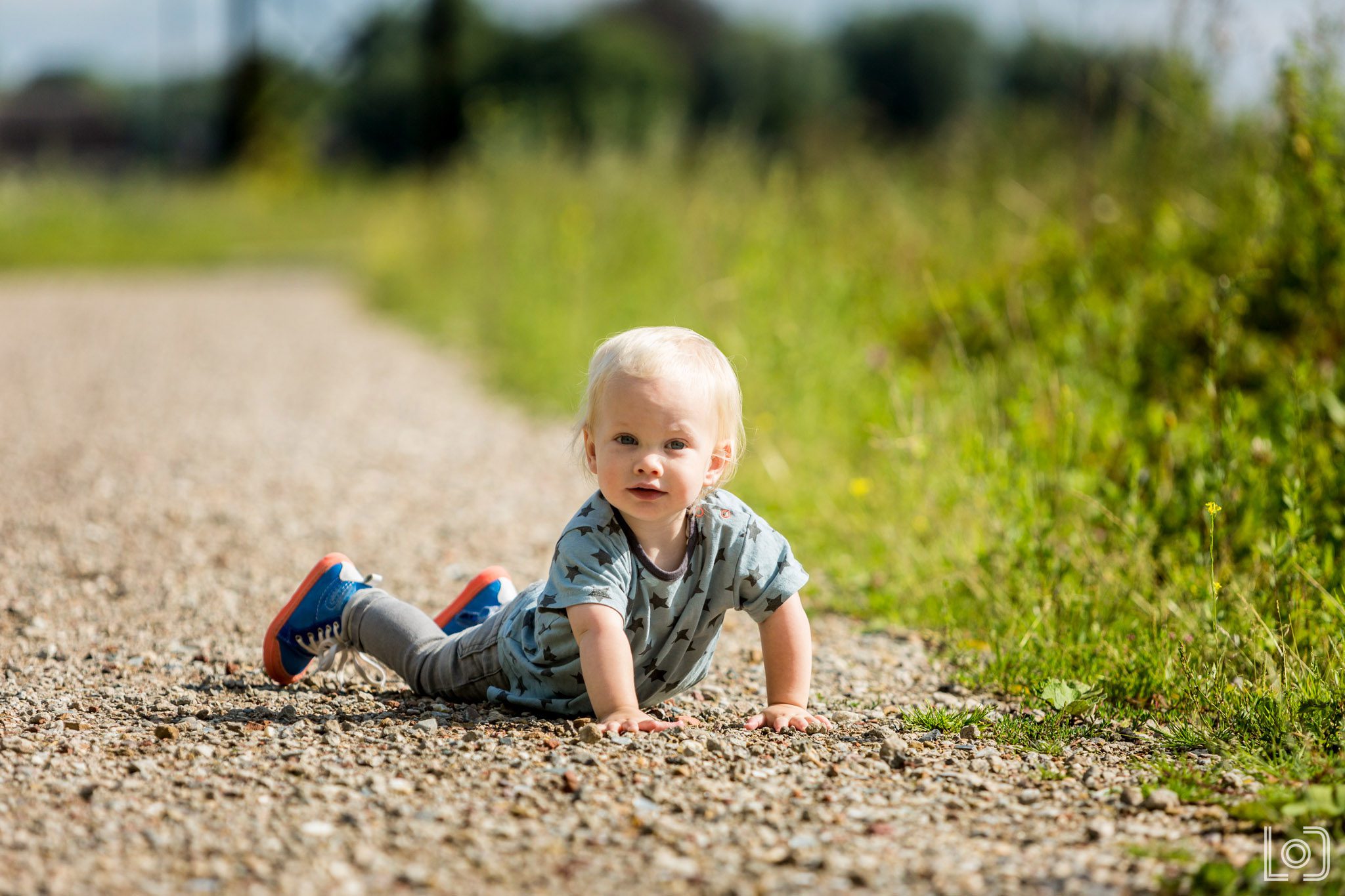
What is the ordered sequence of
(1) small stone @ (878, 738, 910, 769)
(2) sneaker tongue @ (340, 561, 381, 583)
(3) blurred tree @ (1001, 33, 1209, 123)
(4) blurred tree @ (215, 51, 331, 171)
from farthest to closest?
(4) blurred tree @ (215, 51, 331, 171)
(3) blurred tree @ (1001, 33, 1209, 123)
(2) sneaker tongue @ (340, 561, 381, 583)
(1) small stone @ (878, 738, 910, 769)

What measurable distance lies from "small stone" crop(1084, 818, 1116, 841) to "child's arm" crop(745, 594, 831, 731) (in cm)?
67

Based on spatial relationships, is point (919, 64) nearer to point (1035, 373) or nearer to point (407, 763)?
point (1035, 373)

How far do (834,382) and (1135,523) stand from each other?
2.42 meters

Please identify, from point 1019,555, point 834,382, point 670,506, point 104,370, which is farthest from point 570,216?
point 670,506

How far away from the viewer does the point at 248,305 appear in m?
12.7

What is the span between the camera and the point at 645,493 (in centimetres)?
266

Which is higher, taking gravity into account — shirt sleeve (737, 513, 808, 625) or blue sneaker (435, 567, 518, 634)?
shirt sleeve (737, 513, 808, 625)

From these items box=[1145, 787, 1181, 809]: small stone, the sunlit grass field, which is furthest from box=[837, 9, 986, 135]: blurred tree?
box=[1145, 787, 1181, 809]: small stone

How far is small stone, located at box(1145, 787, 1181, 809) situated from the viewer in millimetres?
2305

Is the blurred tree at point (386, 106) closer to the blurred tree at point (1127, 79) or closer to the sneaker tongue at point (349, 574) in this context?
the blurred tree at point (1127, 79)

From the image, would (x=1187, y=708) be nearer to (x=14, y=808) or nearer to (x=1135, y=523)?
(x=1135, y=523)

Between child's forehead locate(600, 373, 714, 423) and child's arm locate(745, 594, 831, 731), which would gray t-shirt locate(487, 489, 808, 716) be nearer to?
child's arm locate(745, 594, 831, 731)

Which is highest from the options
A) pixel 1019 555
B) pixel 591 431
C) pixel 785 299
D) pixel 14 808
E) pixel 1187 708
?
pixel 785 299

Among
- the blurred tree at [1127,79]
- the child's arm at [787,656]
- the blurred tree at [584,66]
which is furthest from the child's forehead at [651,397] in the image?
the blurred tree at [584,66]
